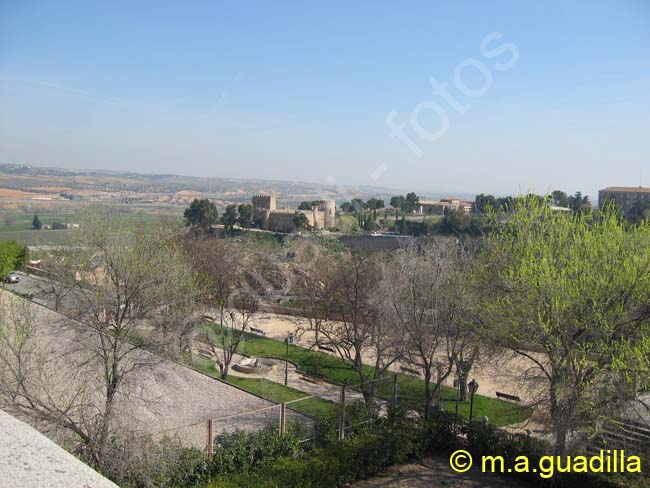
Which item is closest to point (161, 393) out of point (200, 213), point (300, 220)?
point (200, 213)

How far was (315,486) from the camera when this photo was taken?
7.71 m

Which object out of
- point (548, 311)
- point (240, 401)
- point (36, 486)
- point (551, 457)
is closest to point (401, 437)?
point (551, 457)

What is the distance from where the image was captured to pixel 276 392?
14.8 meters

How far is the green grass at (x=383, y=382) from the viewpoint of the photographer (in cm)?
1328

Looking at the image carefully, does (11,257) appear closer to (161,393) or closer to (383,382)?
(161,393)

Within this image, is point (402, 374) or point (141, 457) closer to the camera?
point (141, 457)

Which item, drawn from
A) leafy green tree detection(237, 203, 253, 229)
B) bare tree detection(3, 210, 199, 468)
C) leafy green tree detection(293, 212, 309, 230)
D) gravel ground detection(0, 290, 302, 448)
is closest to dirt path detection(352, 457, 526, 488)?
gravel ground detection(0, 290, 302, 448)

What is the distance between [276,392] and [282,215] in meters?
52.9

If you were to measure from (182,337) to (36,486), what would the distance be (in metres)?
12.6

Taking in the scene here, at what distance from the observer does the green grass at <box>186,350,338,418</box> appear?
421 inches

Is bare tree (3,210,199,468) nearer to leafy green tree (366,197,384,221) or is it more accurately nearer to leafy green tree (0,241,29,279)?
leafy green tree (0,241,29,279)

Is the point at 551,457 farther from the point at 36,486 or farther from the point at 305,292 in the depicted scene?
the point at 305,292

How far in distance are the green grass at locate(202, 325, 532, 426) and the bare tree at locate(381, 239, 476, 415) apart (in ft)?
4.12

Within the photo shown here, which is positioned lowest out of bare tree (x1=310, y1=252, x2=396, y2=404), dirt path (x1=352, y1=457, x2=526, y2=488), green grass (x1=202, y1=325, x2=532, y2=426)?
green grass (x1=202, y1=325, x2=532, y2=426)
